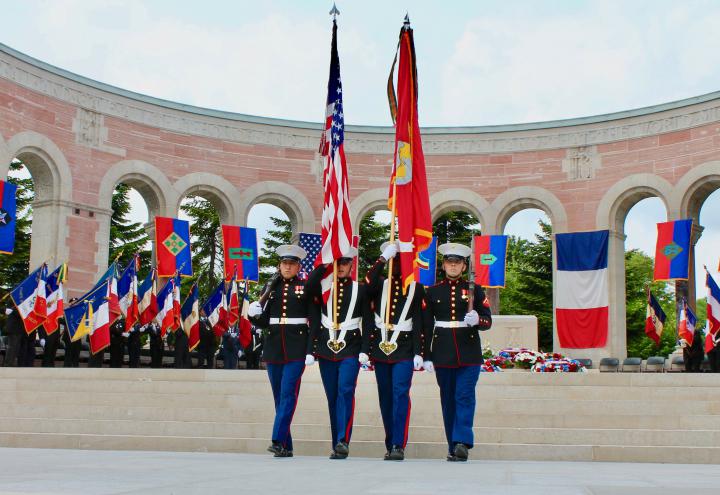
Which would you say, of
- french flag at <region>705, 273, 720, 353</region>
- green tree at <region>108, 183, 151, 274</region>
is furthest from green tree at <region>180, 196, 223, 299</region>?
french flag at <region>705, 273, 720, 353</region>

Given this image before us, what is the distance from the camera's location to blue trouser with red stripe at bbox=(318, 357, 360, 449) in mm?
7374

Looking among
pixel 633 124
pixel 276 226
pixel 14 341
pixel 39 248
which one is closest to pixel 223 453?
pixel 14 341

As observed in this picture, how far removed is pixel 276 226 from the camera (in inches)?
1569

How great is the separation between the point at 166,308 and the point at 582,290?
9.38 m

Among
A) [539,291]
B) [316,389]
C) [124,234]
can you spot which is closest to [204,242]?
[124,234]

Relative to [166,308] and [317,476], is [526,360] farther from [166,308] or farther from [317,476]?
[317,476]

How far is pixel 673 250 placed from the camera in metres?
19.6

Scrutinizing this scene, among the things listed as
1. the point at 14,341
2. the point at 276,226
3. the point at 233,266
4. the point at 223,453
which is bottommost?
the point at 223,453

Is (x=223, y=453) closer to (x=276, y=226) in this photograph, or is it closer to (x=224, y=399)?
(x=224, y=399)

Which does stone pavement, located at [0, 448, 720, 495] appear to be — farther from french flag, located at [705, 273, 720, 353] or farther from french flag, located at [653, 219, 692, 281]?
french flag, located at [653, 219, 692, 281]

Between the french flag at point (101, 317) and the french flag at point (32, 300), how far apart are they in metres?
0.79

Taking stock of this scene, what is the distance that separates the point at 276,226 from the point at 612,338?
70.6ft

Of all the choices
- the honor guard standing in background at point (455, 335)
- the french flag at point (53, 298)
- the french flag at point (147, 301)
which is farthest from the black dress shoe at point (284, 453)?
the french flag at point (147, 301)

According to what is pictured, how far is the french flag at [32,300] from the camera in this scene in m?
14.7
